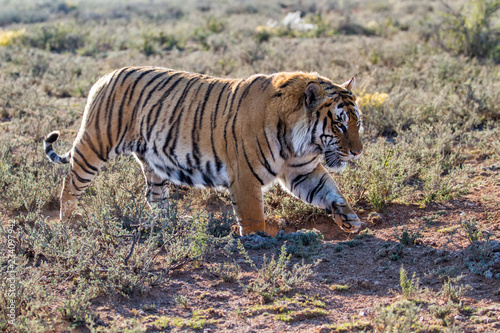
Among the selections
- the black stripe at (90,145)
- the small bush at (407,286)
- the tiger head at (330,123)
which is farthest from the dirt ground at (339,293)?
the black stripe at (90,145)

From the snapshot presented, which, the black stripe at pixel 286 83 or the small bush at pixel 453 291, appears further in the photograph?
the black stripe at pixel 286 83

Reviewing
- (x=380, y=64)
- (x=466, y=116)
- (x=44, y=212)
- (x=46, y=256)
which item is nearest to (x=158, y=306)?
(x=46, y=256)

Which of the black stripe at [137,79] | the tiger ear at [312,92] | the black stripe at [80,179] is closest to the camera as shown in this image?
the tiger ear at [312,92]

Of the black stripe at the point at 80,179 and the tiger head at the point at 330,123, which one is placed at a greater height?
the tiger head at the point at 330,123

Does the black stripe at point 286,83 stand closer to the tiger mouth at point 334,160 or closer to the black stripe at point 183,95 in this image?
the tiger mouth at point 334,160

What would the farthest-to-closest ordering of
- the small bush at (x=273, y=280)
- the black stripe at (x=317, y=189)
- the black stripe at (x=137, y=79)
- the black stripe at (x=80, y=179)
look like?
1. the black stripe at (x=80, y=179)
2. the black stripe at (x=137, y=79)
3. the black stripe at (x=317, y=189)
4. the small bush at (x=273, y=280)

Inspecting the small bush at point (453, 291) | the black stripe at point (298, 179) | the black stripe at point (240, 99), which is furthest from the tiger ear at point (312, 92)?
the small bush at point (453, 291)

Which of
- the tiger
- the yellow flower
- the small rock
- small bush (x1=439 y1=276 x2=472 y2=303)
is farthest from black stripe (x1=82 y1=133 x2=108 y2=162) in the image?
the yellow flower

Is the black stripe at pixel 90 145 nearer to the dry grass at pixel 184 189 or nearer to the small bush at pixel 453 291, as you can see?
the dry grass at pixel 184 189

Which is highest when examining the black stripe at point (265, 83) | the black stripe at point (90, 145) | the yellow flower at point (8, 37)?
the black stripe at point (265, 83)

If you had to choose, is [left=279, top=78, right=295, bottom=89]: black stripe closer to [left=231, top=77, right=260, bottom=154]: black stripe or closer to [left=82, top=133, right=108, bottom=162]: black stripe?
[left=231, top=77, right=260, bottom=154]: black stripe

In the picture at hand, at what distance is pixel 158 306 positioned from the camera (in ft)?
11.3

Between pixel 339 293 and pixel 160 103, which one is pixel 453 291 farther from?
pixel 160 103

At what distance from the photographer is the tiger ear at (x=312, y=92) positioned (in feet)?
14.1
